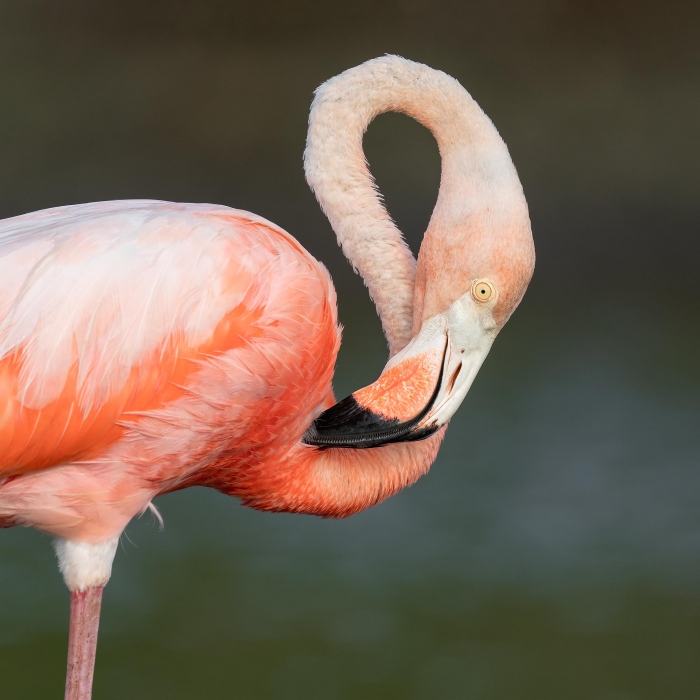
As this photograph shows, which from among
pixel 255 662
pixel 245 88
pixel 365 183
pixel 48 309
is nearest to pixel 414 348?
pixel 365 183

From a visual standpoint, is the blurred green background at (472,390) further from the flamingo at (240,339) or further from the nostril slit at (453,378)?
the nostril slit at (453,378)

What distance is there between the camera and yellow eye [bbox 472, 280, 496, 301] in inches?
90.3

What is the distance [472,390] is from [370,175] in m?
2.84

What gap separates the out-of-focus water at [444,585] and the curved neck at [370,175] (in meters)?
1.09

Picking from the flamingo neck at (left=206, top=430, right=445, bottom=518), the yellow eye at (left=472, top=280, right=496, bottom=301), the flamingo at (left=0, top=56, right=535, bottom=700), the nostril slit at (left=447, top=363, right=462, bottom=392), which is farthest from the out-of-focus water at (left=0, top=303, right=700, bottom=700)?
the yellow eye at (left=472, top=280, right=496, bottom=301)

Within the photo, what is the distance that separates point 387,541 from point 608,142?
14.0ft

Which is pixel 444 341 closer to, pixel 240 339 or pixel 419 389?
pixel 419 389

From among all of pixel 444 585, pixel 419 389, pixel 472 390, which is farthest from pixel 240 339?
pixel 472 390

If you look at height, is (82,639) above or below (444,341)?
below

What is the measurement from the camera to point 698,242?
6.71 metres

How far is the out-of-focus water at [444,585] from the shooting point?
3.30 metres

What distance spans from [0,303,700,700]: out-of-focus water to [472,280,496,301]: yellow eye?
1.28m

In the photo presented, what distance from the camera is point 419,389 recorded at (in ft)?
7.48

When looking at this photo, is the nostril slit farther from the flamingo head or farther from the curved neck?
the curved neck
